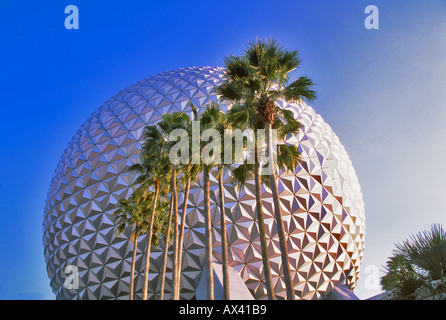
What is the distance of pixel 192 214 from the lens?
76.0 ft

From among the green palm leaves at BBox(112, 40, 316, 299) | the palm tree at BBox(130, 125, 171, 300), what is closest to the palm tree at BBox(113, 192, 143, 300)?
the palm tree at BBox(130, 125, 171, 300)

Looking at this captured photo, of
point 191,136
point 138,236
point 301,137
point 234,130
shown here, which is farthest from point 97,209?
point 301,137

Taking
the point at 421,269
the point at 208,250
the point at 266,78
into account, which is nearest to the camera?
the point at 421,269

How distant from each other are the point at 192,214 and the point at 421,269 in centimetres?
1692

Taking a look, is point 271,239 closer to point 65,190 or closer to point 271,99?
point 271,99

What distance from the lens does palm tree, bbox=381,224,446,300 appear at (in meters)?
7.36

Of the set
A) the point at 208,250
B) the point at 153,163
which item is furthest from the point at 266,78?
the point at 153,163

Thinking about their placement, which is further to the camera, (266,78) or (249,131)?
(249,131)

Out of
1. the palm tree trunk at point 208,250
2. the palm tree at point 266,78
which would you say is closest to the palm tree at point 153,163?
the palm tree trunk at point 208,250

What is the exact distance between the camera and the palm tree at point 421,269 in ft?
24.1

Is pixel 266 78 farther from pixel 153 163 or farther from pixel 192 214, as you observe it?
pixel 192 214

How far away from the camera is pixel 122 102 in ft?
100

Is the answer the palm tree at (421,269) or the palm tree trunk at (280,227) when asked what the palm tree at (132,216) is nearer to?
the palm tree trunk at (280,227)
